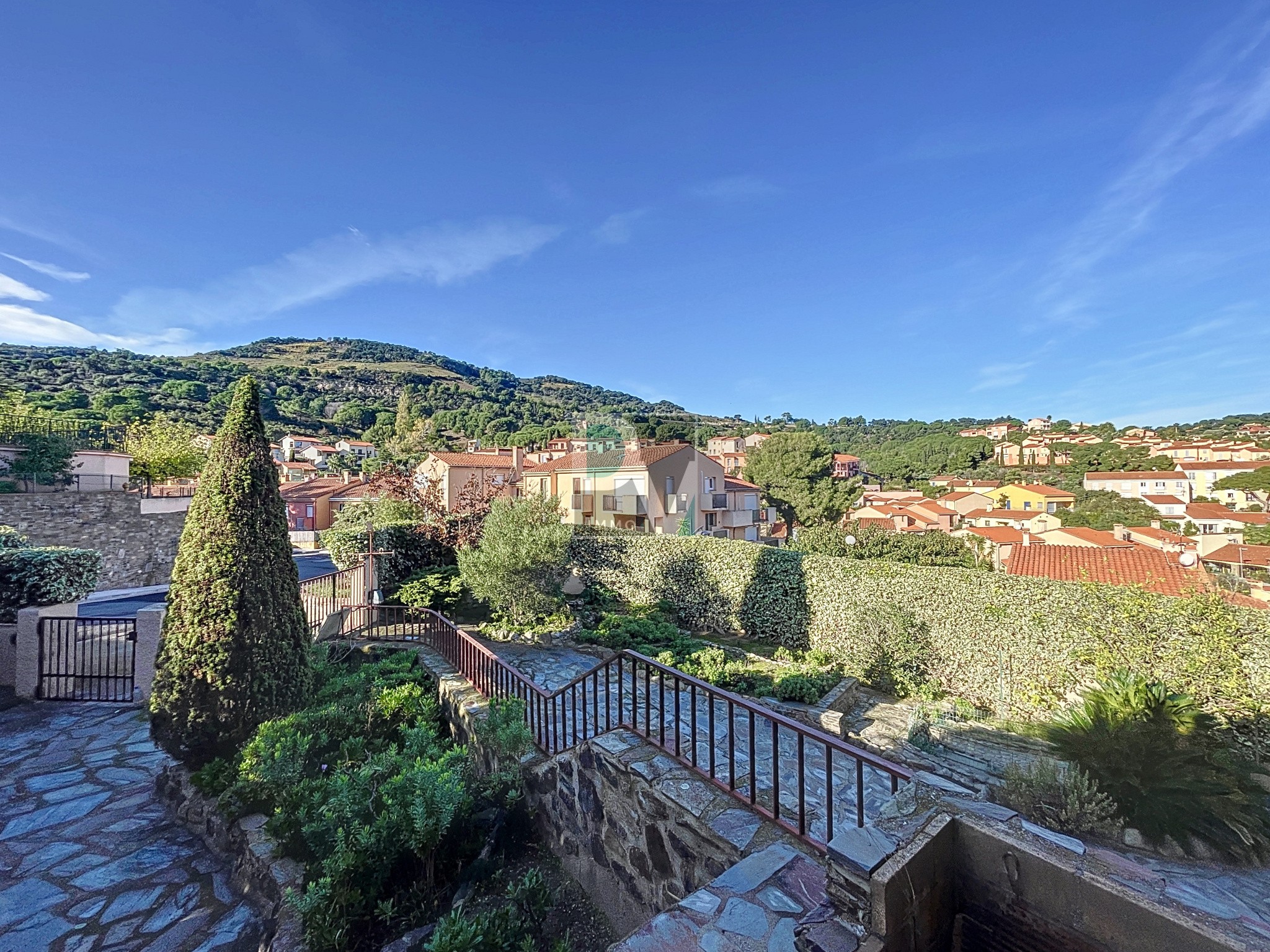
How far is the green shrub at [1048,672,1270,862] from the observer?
12.5 feet

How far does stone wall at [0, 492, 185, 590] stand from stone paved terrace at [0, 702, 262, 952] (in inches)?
475

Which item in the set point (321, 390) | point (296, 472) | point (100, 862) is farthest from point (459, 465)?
point (321, 390)

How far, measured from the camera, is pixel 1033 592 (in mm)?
7379

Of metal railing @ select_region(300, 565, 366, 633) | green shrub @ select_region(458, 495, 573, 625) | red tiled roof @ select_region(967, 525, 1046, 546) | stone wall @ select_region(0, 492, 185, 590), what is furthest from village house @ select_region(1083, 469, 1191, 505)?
stone wall @ select_region(0, 492, 185, 590)

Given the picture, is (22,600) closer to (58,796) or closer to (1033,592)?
(58,796)

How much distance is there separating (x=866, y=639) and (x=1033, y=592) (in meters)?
2.61

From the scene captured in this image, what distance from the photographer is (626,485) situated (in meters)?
23.5

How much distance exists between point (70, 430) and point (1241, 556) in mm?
51725

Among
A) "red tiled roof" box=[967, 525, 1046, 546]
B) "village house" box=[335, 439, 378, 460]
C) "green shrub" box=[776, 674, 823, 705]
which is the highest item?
"village house" box=[335, 439, 378, 460]

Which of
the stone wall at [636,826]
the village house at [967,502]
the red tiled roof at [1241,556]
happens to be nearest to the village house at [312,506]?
the stone wall at [636,826]

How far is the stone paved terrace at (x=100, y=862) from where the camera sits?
130 inches

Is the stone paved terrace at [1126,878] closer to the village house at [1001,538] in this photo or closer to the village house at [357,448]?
the village house at [1001,538]

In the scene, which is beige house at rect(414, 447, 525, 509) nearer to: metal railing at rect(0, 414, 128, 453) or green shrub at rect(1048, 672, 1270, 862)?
metal railing at rect(0, 414, 128, 453)

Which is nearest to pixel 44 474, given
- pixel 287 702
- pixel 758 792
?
pixel 287 702
